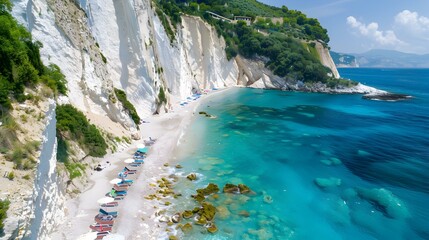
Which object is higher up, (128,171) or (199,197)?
(128,171)

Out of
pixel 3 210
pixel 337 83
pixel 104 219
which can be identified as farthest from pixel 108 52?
pixel 337 83

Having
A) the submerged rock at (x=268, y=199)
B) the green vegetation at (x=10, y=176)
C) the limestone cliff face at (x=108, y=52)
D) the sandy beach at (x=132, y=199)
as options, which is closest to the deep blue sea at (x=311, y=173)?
the submerged rock at (x=268, y=199)

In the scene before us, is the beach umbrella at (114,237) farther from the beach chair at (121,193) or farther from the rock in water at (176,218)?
the beach chair at (121,193)

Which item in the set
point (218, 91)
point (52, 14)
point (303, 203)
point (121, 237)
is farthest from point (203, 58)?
point (121, 237)

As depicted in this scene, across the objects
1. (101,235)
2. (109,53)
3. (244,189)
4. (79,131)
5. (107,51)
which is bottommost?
(244,189)

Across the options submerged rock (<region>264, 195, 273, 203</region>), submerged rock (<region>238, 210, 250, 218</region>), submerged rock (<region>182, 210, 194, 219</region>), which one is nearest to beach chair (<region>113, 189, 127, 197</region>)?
submerged rock (<region>182, 210, 194, 219</region>)

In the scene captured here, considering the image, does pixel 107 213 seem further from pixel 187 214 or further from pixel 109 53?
pixel 109 53
